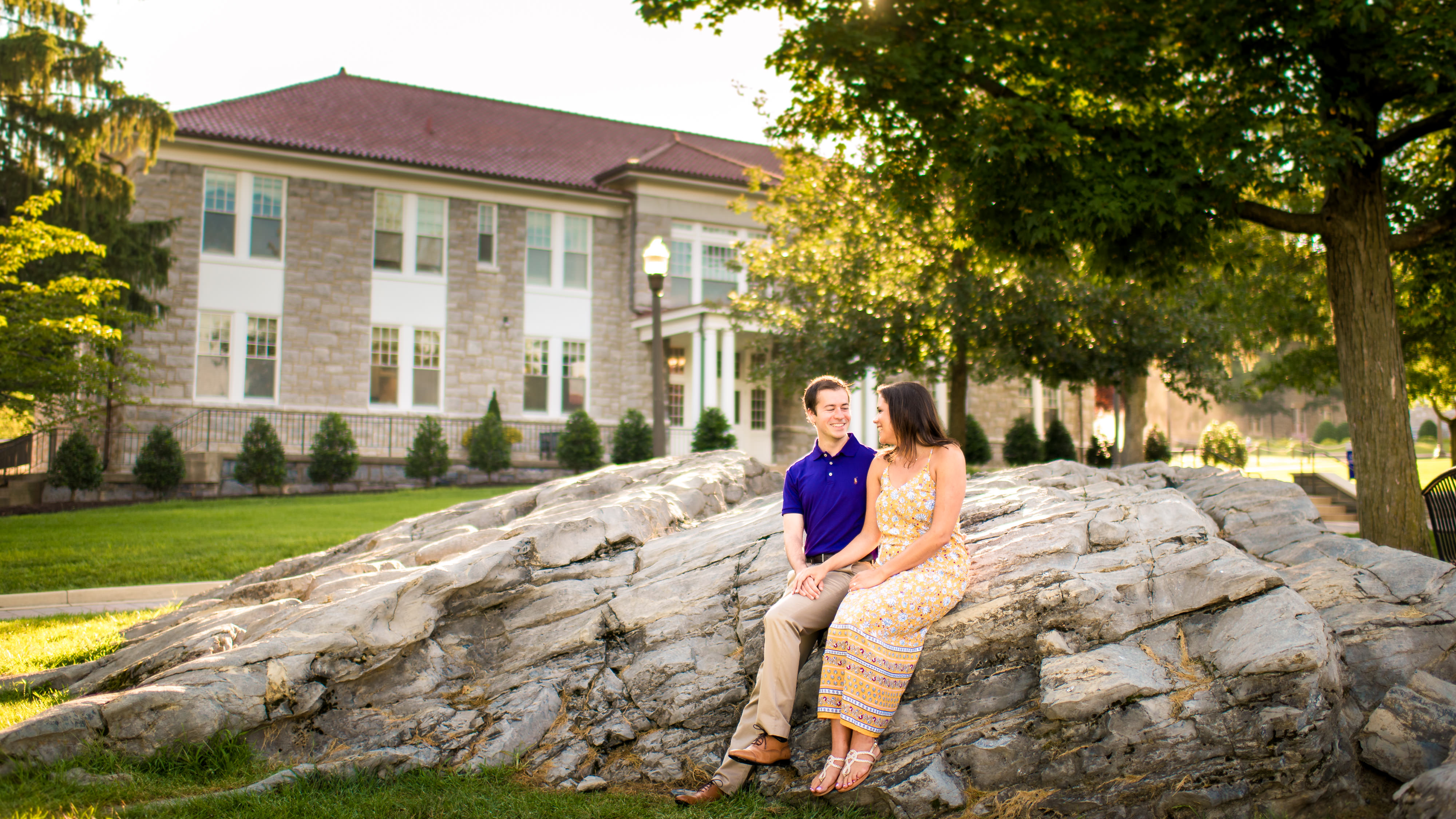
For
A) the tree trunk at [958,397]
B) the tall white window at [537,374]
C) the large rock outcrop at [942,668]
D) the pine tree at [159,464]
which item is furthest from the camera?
the tall white window at [537,374]

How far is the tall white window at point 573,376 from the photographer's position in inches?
997

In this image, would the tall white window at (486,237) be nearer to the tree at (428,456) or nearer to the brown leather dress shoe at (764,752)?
the tree at (428,456)

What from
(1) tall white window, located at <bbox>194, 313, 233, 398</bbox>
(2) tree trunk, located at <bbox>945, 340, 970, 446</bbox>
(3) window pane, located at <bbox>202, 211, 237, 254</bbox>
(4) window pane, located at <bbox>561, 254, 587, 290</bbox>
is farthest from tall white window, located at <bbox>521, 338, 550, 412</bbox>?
(2) tree trunk, located at <bbox>945, 340, 970, 446</bbox>

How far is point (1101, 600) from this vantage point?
5.07 metres

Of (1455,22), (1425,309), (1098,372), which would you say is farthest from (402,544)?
(1098,372)

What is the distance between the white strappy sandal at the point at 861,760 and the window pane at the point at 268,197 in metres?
22.2

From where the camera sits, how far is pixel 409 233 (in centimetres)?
2389

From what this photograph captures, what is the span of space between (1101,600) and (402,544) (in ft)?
22.5

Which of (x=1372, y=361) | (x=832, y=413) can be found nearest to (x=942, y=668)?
(x=832, y=413)

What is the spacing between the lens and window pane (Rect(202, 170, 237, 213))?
71.7ft

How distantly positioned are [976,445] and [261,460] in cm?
1834

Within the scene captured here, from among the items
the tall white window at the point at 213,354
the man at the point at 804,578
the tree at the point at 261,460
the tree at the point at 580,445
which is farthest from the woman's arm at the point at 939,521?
the tall white window at the point at 213,354

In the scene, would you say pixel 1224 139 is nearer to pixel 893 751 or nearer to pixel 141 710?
pixel 893 751

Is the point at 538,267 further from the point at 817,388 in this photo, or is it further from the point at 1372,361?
the point at 817,388
